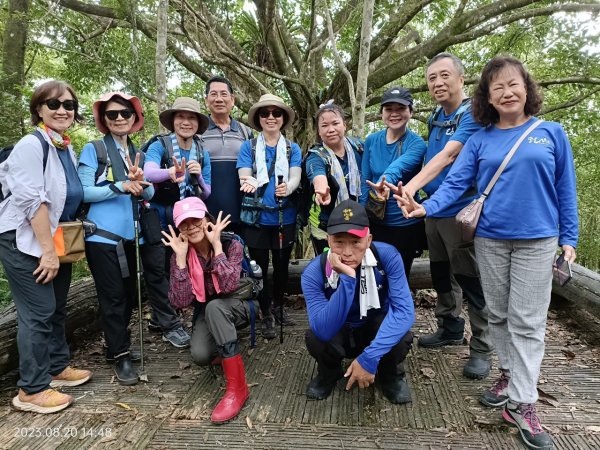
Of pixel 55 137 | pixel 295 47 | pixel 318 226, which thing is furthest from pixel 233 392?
pixel 295 47

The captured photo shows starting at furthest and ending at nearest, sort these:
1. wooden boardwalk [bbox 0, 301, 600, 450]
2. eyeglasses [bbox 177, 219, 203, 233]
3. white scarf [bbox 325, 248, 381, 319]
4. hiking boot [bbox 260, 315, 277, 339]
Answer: hiking boot [bbox 260, 315, 277, 339] → eyeglasses [bbox 177, 219, 203, 233] → white scarf [bbox 325, 248, 381, 319] → wooden boardwalk [bbox 0, 301, 600, 450]

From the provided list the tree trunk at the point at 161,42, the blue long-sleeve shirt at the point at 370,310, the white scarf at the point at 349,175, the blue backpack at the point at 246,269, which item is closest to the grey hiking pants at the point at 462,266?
the blue long-sleeve shirt at the point at 370,310

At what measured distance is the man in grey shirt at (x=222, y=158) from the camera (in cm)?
426

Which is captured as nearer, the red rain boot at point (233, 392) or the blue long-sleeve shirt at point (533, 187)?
the blue long-sleeve shirt at point (533, 187)

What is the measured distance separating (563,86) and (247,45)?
6.26 m

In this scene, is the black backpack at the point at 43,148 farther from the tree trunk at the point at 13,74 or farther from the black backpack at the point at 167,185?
the tree trunk at the point at 13,74

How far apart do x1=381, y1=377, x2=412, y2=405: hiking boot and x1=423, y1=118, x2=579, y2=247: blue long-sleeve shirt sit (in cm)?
142

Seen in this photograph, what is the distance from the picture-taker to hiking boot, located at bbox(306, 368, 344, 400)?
10.8 feet

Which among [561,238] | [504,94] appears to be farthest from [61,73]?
[561,238]

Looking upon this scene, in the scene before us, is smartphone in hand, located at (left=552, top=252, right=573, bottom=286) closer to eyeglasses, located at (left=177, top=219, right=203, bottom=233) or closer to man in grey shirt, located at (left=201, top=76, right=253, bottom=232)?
eyeglasses, located at (left=177, top=219, right=203, bottom=233)

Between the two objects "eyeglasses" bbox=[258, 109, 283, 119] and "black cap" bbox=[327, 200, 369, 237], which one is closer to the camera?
"black cap" bbox=[327, 200, 369, 237]

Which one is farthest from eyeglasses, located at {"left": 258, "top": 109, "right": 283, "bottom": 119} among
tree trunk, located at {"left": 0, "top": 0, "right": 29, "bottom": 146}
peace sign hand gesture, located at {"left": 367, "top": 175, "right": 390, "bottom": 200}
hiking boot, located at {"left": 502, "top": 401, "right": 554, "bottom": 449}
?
tree trunk, located at {"left": 0, "top": 0, "right": 29, "bottom": 146}

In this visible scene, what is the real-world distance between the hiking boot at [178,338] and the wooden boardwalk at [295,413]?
0.80ft

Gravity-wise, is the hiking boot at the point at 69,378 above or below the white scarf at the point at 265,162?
below
